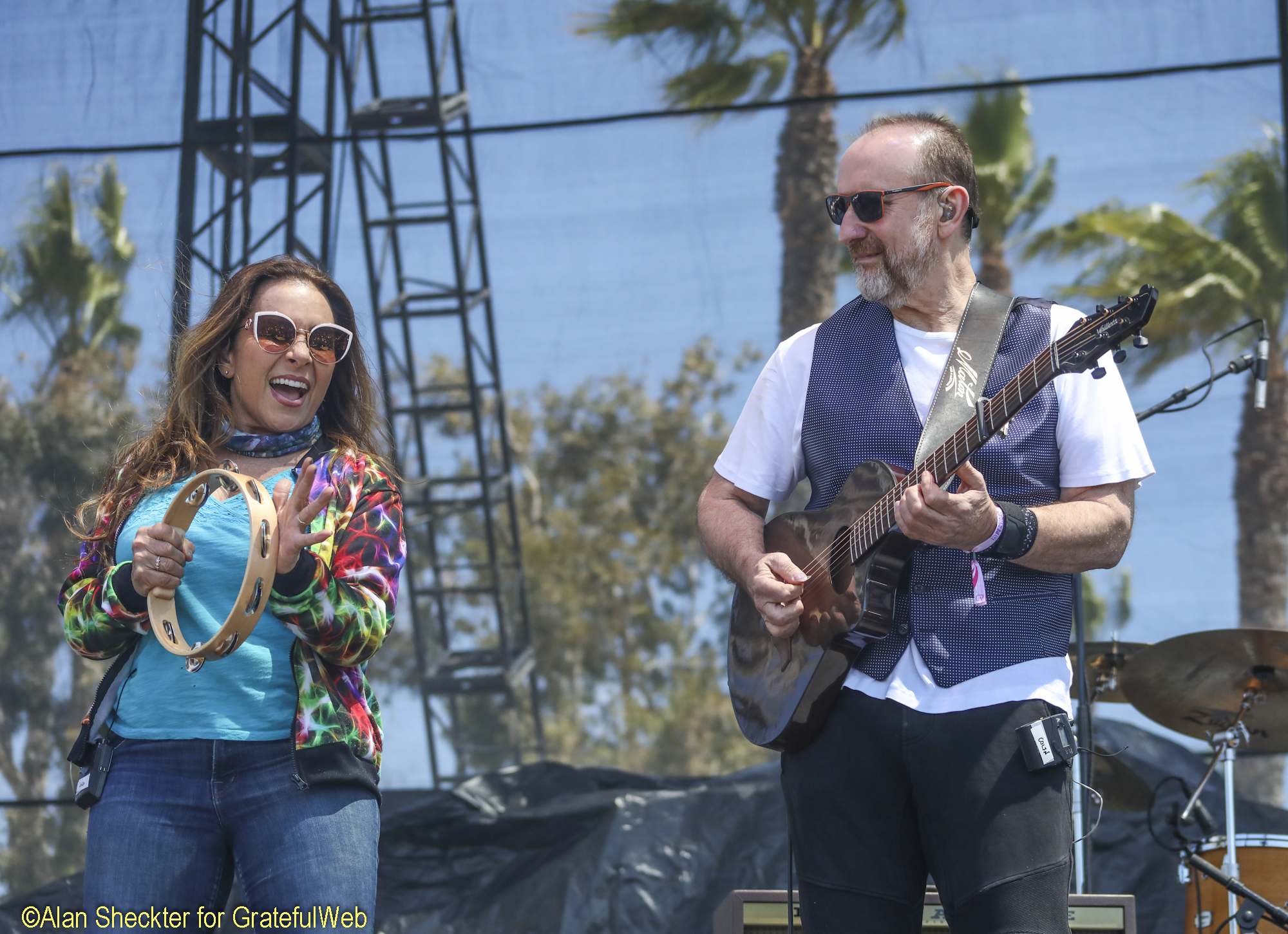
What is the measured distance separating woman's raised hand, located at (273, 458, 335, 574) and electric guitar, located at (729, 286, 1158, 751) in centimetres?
83

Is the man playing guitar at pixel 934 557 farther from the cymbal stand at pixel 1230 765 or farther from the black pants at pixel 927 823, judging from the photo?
the cymbal stand at pixel 1230 765

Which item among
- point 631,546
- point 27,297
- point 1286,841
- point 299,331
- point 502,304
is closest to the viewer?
point 299,331

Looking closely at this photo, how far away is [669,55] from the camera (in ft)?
17.4

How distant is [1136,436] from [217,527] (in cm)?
157

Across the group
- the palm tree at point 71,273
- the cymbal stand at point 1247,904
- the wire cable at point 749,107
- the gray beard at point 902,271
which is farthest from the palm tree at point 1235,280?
the palm tree at point 71,273

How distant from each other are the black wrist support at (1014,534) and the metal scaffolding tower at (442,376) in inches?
146

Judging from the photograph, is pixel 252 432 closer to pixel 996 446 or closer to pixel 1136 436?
pixel 996 446

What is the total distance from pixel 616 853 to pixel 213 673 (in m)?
2.33

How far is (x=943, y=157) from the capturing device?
2.26 m

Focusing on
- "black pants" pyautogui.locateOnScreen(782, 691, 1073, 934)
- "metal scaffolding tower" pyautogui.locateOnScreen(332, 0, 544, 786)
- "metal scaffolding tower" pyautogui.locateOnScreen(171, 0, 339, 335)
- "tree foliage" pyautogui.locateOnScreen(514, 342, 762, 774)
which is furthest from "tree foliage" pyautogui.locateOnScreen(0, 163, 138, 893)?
"black pants" pyautogui.locateOnScreen(782, 691, 1073, 934)

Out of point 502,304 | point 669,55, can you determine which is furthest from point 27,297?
point 669,55

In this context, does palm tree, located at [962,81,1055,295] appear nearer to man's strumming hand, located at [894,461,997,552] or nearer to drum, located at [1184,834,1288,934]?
drum, located at [1184,834,1288,934]

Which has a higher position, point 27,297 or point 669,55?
point 669,55

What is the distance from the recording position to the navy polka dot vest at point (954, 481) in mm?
1973
